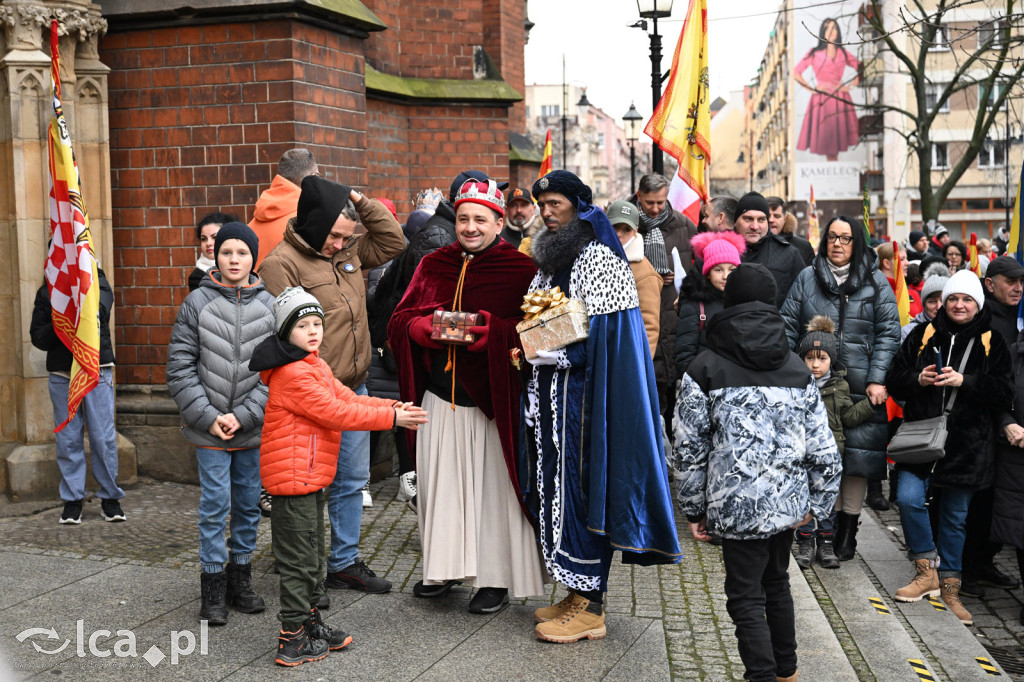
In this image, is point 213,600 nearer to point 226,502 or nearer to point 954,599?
point 226,502

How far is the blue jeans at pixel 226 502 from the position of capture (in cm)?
517

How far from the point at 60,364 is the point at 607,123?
359 feet

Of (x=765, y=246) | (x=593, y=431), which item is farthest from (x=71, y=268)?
(x=765, y=246)

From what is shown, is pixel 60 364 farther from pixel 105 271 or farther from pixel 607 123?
pixel 607 123

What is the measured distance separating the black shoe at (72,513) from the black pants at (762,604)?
4.55 meters

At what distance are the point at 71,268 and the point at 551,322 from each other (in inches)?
144

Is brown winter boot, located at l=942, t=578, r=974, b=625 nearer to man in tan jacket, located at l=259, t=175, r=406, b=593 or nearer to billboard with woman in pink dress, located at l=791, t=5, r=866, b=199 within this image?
man in tan jacket, located at l=259, t=175, r=406, b=593

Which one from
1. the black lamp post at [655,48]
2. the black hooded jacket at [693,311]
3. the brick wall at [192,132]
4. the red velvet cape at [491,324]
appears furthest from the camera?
the black lamp post at [655,48]

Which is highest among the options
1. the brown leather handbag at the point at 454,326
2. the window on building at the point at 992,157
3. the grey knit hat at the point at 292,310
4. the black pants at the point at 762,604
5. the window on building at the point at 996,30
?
the window on building at the point at 992,157

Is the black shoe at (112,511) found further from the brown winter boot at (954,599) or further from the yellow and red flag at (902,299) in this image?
the yellow and red flag at (902,299)

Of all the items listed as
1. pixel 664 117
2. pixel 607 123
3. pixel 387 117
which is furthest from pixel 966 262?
pixel 607 123

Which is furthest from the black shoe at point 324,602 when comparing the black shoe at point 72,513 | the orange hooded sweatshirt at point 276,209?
the black shoe at point 72,513

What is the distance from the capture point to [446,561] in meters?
5.25

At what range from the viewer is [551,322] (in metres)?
4.87
